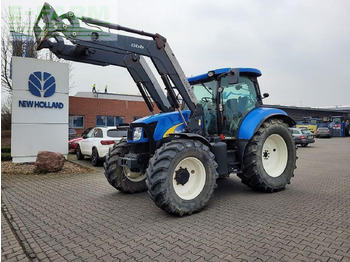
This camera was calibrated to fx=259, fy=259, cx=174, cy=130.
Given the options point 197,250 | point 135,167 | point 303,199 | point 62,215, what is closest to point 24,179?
point 62,215

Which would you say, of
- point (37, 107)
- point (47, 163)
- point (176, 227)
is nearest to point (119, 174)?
point (176, 227)

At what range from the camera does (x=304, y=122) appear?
115 feet

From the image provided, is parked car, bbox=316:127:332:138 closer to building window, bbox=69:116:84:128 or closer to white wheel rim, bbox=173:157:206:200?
building window, bbox=69:116:84:128

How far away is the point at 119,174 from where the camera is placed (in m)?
5.82

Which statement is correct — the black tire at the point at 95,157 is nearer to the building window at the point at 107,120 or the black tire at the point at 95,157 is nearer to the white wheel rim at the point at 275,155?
the white wheel rim at the point at 275,155

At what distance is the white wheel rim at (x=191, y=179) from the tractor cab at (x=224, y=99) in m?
1.24

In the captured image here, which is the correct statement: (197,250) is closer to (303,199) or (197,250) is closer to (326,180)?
(303,199)

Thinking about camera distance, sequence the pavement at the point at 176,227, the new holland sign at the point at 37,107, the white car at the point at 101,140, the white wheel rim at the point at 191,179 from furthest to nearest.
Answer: the white car at the point at 101,140
the new holland sign at the point at 37,107
the white wheel rim at the point at 191,179
the pavement at the point at 176,227

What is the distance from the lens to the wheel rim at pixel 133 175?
5906mm

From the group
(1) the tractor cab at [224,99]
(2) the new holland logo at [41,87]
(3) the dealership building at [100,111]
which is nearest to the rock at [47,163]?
(2) the new holland logo at [41,87]

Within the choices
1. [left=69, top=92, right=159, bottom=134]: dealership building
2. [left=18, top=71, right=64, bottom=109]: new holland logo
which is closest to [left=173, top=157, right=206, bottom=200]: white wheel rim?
[left=18, top=71, right=64, bottom=109]: new holland logo

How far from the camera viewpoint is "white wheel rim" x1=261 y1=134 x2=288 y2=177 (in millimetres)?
6227

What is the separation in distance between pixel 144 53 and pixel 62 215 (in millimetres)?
3303

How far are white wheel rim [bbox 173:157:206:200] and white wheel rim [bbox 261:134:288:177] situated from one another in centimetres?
213
